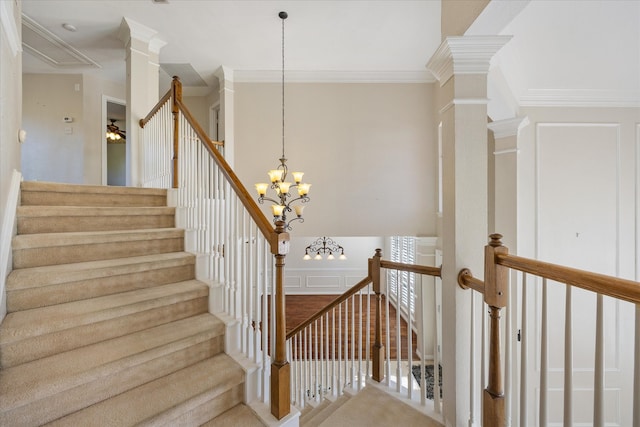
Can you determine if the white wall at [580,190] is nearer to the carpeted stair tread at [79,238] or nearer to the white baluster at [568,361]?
the white baluster at [568,361]

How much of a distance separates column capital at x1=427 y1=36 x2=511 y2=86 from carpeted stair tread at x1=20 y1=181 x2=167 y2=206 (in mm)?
2667

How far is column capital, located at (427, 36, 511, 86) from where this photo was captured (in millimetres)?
1521

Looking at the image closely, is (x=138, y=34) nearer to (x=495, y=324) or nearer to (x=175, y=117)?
(x=175, y=117)

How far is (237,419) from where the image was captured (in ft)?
4.81

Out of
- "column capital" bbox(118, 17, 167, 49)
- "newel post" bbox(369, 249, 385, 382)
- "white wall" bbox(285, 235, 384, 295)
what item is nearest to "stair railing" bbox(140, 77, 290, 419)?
"newel post" bbox(369, 249, 385, 382)

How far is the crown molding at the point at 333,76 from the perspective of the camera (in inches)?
184

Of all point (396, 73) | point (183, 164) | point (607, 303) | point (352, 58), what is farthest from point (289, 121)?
point (607, 303)

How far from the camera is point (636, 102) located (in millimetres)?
2947

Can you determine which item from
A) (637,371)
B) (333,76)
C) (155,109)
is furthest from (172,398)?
(333,76)

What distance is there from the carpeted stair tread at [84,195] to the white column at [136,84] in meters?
1.47

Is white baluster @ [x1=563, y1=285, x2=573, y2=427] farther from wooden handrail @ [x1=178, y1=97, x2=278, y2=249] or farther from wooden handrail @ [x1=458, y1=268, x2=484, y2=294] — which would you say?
wooden handrail @ [x1=178, y1=97, x2=278, y2=249]

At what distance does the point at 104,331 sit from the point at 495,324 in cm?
207

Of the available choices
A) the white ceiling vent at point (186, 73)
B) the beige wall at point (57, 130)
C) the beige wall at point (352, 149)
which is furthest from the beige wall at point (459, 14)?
the beige wall at point (57, 130)

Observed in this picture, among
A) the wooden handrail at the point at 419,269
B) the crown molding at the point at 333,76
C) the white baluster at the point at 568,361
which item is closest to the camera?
the white baluster at the point at 568,361
